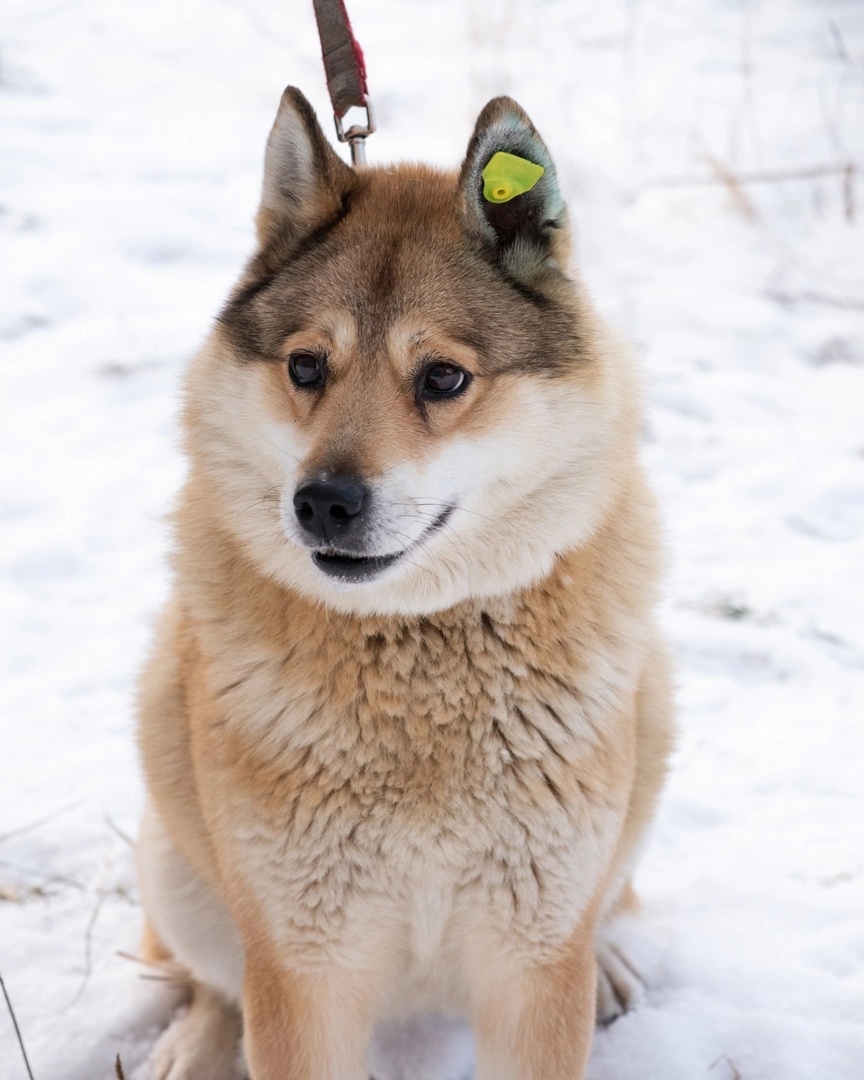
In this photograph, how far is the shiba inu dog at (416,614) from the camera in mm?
1941

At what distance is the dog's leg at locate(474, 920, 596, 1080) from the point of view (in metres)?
2.04

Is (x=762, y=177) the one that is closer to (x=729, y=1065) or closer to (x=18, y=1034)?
(x=729, y=1065)

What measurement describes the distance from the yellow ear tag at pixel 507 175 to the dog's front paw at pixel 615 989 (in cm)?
185

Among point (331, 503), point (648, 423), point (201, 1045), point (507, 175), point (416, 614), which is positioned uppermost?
point (507, 175)

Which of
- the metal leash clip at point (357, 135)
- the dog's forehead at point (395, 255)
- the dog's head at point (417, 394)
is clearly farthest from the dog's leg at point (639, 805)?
the metal leash clip at point (357, 135)

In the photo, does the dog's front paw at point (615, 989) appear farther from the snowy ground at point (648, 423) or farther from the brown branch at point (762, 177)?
the brown branch at point (762, 177)

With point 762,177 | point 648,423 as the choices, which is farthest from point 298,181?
point 762,177

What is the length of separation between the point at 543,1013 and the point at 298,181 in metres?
1.78

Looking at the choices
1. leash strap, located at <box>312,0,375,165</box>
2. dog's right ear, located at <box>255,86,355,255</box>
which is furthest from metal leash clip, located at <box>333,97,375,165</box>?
dog's right ear, located at <box>255,86,355,255</box>

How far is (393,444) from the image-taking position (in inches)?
75.3

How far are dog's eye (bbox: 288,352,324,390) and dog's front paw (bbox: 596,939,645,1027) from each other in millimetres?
1619

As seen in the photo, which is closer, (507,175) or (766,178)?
(507,175)

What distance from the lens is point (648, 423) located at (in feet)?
15.5

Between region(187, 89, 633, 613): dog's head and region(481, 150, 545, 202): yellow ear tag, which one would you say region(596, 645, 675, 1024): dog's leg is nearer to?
region(187, 89, 633, 613): dog's head
